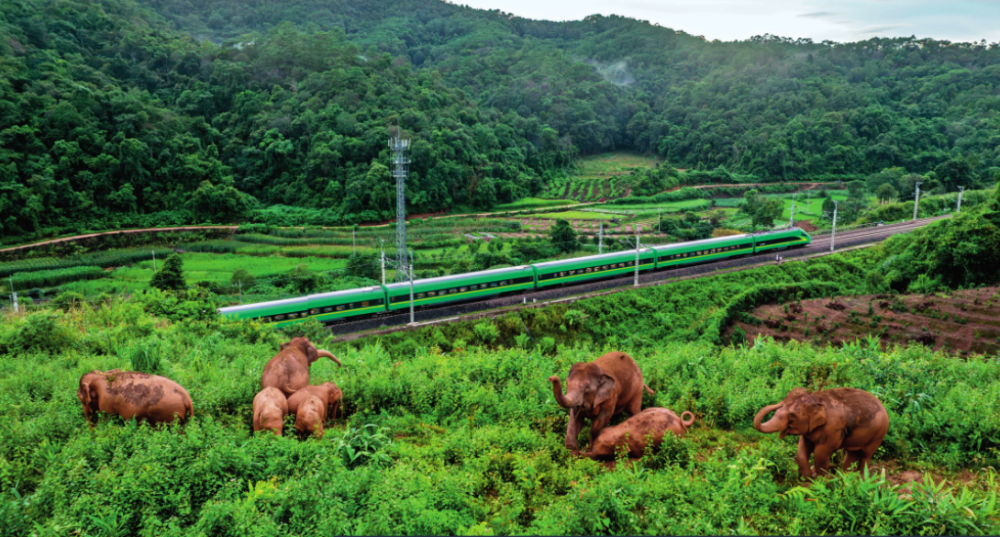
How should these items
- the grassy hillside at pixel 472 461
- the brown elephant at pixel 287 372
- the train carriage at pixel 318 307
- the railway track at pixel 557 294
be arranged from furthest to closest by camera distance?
the railway track at pixel 557 294, the train carriage at pixel 318 307, the brown elephant at pixel 287 372, the grassy hillside at pixel 472 461

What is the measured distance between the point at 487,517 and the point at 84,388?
430 centimetres

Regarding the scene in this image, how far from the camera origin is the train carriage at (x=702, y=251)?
33.0m

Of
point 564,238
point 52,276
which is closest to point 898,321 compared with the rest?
point 564,238

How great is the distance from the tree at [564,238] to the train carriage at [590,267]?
28.4ft

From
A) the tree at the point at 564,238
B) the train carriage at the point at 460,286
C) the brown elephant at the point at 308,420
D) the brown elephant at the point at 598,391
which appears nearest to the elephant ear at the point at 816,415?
the brown elephant at the point at 598,391

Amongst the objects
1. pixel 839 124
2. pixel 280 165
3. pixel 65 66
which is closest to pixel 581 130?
pixel 839 124

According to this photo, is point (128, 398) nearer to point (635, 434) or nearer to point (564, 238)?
point (635, 434)

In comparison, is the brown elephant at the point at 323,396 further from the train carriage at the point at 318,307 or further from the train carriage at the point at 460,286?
the train carriage at the point at 460,286

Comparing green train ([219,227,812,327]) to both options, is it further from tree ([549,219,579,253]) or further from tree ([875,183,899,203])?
tree ([875,183,899,203])

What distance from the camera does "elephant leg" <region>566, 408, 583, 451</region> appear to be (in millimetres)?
5863

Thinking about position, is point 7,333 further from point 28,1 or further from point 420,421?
point 28,1

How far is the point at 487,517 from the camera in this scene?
4.67 meters

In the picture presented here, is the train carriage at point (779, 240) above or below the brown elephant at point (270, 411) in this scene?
below

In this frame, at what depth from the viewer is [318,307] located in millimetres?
24172
